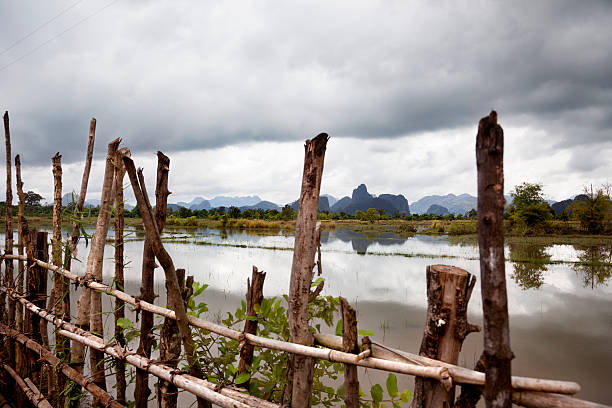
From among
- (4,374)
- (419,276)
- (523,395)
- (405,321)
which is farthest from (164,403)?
(419,276)

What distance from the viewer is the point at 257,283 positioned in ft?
8.03

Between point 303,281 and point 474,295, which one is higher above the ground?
point 303,281

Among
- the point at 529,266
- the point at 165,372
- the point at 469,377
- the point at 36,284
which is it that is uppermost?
the point at 469,377

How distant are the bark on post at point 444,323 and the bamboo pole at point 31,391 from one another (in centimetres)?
371

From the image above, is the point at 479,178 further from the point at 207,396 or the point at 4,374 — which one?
the point at 4,374

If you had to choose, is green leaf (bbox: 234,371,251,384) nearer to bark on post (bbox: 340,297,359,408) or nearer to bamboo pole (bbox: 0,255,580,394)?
bamboo pole (bbox: 0,255,580,394)

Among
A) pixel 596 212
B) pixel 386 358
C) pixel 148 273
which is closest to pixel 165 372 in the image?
pixel 148 273

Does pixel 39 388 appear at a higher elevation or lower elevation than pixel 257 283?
lower

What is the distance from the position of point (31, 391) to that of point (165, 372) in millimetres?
2409

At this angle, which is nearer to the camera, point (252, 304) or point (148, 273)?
point (252, 304)

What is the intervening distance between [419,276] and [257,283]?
35.5ft

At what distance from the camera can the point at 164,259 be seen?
2162mm

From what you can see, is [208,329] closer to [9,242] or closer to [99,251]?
[99,251]

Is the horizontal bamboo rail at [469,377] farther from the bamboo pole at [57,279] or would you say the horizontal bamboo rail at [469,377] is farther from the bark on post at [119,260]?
the bamboo pole at [57,279]
